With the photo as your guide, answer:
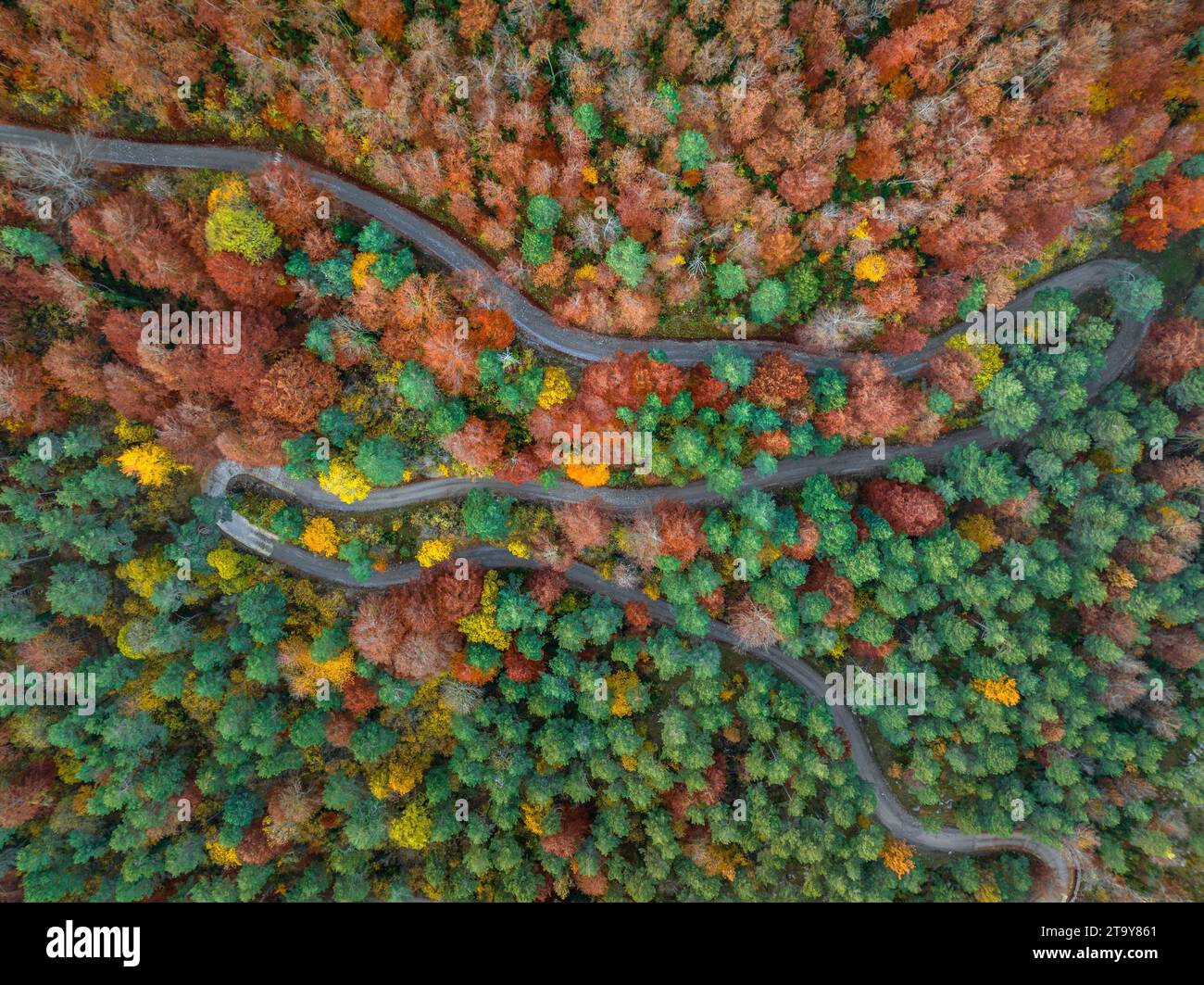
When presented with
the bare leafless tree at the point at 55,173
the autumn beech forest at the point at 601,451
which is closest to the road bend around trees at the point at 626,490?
the autumn beech forest at the point at 601,451

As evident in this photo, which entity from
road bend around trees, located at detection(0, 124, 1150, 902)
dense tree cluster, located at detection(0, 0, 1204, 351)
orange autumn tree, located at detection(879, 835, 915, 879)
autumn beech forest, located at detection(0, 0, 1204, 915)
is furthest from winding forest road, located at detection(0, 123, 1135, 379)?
orange autumn tree, located at detection(879, 835, 915, 879)

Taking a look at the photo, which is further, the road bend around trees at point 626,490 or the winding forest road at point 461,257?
the road bend around trees at point 626,490

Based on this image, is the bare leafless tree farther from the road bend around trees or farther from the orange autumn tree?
the orange autumn tree

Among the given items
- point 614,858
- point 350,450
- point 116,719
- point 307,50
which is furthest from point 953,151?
point 116,719

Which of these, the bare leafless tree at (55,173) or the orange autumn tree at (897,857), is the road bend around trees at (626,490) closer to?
the orange autumn tree at (897,857)

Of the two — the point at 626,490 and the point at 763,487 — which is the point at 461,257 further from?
the point at 763,487
